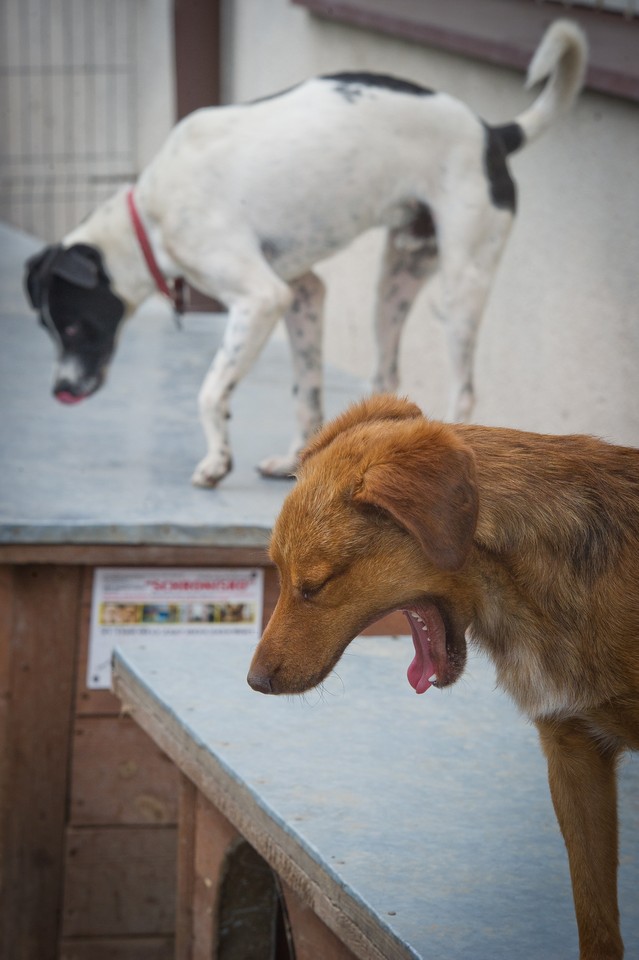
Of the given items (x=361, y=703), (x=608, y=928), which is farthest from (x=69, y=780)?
(x=608, y=928)

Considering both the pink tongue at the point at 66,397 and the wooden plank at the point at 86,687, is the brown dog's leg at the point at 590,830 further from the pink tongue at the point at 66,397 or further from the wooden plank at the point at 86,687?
the pink tongue at the point at 66,397

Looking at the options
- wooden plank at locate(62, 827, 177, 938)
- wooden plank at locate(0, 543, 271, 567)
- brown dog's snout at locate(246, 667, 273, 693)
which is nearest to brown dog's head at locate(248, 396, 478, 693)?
brown dog's snout at locate(246, 667, 273, 693)

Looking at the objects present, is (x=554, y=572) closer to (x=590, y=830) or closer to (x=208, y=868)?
(x=590, y=830)

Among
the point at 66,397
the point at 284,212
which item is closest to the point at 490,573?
the point at 284,212

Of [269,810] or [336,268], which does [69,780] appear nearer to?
[269,810]

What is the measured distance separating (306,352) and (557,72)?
108cm

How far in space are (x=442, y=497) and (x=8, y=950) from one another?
8.38 feet

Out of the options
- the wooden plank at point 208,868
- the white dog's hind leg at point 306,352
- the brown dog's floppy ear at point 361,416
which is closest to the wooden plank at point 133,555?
the white dog's hind leg at point 306,352

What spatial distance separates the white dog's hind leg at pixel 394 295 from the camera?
3.97 metres

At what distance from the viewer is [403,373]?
5.38 m

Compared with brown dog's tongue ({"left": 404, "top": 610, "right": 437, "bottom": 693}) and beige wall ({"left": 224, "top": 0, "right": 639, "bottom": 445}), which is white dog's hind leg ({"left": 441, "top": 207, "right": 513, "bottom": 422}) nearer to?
beige wall ({"left": 224, "top": 0, "right": 639, "bottom": 445})

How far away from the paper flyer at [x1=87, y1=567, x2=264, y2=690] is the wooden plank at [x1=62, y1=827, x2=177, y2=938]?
0.47 meters

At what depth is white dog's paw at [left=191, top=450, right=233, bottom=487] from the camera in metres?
3.54

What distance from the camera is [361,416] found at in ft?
5.35
